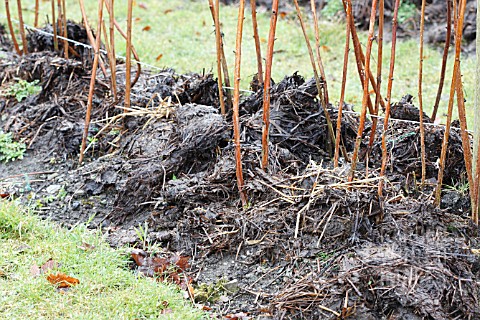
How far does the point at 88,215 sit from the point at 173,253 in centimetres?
76

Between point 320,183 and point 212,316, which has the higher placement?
point 320,183

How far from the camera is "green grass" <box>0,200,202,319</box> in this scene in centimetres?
287

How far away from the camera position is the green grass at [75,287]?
2.87m

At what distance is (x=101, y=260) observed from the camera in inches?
128

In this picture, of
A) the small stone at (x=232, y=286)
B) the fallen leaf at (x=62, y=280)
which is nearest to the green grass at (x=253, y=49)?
the small stone at (x=232, y=286)

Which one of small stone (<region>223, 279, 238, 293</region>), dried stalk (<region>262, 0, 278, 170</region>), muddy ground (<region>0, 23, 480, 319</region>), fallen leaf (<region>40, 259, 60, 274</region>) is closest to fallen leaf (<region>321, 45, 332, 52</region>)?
muddy ground (<region>0, 23, 480, 319</region>)

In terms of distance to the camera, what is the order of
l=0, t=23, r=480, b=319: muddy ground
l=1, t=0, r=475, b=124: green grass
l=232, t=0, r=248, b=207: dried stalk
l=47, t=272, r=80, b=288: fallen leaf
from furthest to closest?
l=1, t=0, r=475, b=124: green grass → l=232, t=0, r=248, b=207: dried stalk → l=47, t=272, r=80, b=288: fallen leaf → l=0, t=23, r=480, b=319: muddy ground

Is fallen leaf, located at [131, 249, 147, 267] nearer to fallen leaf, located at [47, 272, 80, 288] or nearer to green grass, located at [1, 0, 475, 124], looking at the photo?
fallen leaf, located at [47, 272, 80, 288]

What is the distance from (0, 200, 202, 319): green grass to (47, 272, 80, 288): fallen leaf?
0.03 meters

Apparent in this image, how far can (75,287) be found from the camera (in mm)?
3041

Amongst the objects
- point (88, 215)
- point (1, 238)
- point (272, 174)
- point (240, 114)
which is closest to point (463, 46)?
point (240, 114)

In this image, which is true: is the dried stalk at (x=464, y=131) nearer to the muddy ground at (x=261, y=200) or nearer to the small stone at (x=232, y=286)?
the muddy ground at (x=261, y=200)

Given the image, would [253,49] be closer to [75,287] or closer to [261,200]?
[261,200]

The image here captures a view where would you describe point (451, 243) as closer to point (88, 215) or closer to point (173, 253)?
point (173, 253)
